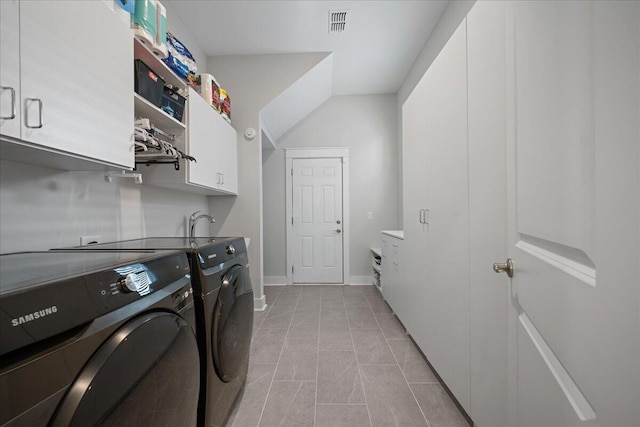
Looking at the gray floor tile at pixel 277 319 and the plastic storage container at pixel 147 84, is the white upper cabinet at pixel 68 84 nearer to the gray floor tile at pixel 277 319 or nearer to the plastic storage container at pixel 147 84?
the plastic storage container at pixel 147 84

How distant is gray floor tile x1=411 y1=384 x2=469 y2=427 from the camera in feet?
4.20

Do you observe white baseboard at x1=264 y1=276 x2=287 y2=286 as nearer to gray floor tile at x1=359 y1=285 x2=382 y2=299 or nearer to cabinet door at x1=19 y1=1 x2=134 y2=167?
gray floor tile at x1=359 y1=285 x2=382 y2=299

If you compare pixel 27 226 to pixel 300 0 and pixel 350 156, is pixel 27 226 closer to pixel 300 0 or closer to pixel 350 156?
pixel 300 0

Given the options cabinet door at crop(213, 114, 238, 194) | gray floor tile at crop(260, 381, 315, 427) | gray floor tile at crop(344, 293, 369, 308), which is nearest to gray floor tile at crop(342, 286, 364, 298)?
gray floor tile at crop(344, 293, 369, 308)

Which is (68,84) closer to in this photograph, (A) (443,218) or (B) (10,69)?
(B) (10,69)

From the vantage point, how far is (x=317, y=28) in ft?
8.25

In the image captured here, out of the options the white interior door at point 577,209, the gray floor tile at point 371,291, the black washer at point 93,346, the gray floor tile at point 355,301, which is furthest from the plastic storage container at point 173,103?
the gray floor tile at point 371,291

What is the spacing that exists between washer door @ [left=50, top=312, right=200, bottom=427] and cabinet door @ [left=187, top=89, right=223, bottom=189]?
4.13 ft

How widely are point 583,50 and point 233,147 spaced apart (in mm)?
2647

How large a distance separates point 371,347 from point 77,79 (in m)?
2.31

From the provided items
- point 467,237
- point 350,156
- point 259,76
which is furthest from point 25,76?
point 350,156

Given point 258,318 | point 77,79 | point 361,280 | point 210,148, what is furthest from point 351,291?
point 77,79

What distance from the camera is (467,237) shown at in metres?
1.18

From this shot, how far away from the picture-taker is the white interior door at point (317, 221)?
396cm
